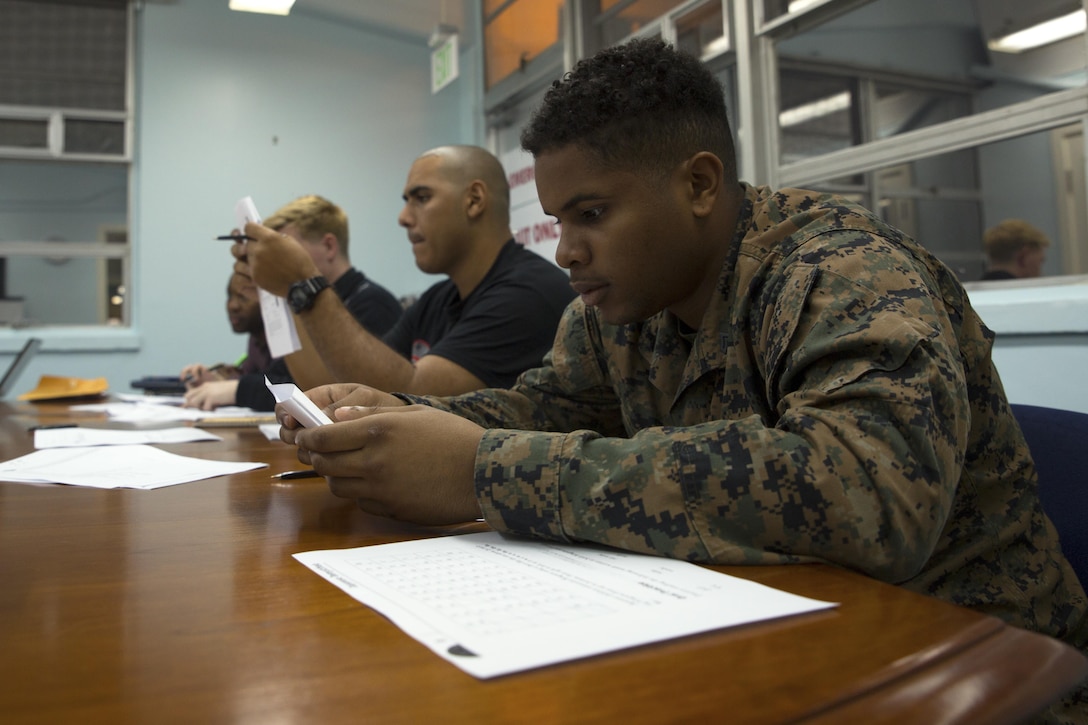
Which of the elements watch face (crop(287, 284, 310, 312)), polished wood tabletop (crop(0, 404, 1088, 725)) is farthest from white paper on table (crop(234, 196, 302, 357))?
polished wood tabletop (crop(0, 404, 1088, 725))

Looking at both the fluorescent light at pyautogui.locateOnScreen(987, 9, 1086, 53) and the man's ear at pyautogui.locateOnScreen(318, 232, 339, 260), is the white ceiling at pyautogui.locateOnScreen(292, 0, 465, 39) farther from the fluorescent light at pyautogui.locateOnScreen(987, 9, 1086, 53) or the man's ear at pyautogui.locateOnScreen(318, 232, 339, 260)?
the fluorescent light at pyautogui.locateOnScreen(987, 9, 1086, 53)

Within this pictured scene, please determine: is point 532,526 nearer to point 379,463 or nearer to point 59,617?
point 379,463

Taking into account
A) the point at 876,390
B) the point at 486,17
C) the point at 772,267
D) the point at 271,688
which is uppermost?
the point at 486,17

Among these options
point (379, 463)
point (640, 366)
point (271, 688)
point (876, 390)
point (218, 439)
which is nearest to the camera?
point (271, 688)

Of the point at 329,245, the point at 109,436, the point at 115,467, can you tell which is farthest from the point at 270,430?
the point at 329,245

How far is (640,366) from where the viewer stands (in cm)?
105

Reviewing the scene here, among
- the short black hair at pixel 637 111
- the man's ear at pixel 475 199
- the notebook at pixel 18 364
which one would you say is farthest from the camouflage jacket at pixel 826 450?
the notebook at pixel 18 364

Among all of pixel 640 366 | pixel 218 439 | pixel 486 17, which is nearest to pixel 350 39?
pixel 486 17

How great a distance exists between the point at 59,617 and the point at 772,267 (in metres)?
0.68

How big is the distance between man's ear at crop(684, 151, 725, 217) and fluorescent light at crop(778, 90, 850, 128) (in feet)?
6.68

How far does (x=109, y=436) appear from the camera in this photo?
155 cm

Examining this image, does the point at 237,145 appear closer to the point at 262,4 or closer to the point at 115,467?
the point at 262,4

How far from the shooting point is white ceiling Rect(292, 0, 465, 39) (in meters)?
4.67

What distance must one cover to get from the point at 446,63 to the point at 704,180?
3190 mm
